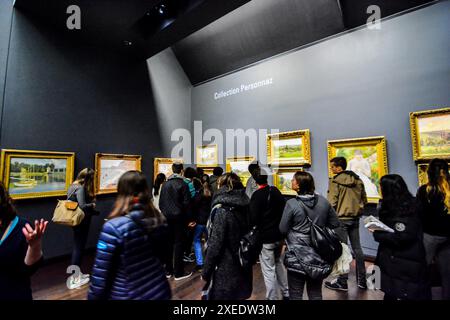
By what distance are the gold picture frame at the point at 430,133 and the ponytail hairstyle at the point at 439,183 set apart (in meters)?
1.51

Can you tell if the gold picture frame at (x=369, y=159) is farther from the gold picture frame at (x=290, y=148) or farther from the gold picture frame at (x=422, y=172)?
the gold picture frame at (x=290, y=148)

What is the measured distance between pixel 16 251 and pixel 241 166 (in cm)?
439

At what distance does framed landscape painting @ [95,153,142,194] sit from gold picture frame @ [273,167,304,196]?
3.50m

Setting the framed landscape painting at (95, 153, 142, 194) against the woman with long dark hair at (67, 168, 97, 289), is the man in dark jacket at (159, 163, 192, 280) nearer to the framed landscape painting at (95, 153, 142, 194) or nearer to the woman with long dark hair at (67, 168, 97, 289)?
the woman with long dark hair at (67, 168, 97, 289)

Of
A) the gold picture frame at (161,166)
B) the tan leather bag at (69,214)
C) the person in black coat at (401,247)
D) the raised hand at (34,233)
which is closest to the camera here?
the raised hand at (34,233)

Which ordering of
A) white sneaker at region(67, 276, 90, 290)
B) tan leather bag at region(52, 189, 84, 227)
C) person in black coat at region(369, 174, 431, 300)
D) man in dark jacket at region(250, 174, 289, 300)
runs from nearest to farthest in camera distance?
1. person in black coat at region(369, 174, 431, 300)
2. man in dark jacket at region(250, 174, 289, 300)
3. tan leather bag at region(52, 189, 84, 227)
4. white sneaker at region(67, 276, 90, 290)

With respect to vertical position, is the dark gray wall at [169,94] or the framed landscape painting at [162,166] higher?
the dark gray wall at [169,94]

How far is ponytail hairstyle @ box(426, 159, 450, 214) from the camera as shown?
201 cm

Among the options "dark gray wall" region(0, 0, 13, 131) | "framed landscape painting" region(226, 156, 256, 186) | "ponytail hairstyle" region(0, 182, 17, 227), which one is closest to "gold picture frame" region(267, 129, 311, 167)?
"framed landscape painting" region(226, 156, 256, 186)

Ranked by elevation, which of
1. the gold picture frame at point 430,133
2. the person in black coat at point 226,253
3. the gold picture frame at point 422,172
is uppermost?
the gold picture frame at point 430,133

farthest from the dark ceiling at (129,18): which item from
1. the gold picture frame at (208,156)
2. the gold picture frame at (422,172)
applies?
the gold picture frame at (422,172)

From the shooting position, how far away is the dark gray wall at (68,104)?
3.52m

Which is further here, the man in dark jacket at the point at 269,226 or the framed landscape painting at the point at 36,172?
the framed landscape painting at the point at 36,172

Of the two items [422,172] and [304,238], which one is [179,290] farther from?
[422,172]
